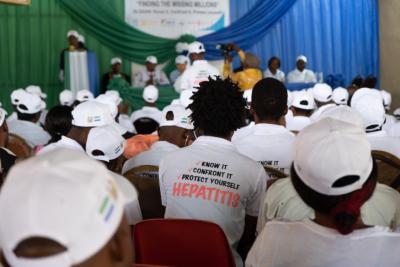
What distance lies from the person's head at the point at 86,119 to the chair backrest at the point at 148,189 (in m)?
0.58

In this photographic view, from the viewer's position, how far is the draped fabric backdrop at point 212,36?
9070mm

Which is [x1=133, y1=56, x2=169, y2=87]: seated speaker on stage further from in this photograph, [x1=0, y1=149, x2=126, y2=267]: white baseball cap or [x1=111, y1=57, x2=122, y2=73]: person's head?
[x1=0, y1=149, x2=126, y2=267]: white baseball cap

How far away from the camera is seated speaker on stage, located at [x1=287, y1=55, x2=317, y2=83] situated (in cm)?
972

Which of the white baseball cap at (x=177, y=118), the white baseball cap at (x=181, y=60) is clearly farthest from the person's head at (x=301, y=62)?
the white baseball cap at (x=177, y=118)

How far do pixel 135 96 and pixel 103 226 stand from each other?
6.84 metres

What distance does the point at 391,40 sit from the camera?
10.6 m

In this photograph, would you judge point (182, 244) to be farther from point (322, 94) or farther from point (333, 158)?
point (322, 94)

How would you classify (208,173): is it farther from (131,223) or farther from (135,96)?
(135,96)

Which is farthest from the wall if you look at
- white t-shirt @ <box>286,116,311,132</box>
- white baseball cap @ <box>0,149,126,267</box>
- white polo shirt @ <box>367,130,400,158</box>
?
white baseball cap @ <box>0,149,126,267</box>

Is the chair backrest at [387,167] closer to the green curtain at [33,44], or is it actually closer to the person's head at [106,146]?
the person's head at [106,146]

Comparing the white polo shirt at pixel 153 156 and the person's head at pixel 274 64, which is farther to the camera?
the person's head at pixel 274 64

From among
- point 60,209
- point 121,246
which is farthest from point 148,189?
point 60,209

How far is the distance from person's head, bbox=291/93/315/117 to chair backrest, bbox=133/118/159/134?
4.32 feet

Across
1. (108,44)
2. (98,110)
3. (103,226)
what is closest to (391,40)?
(108,44)
